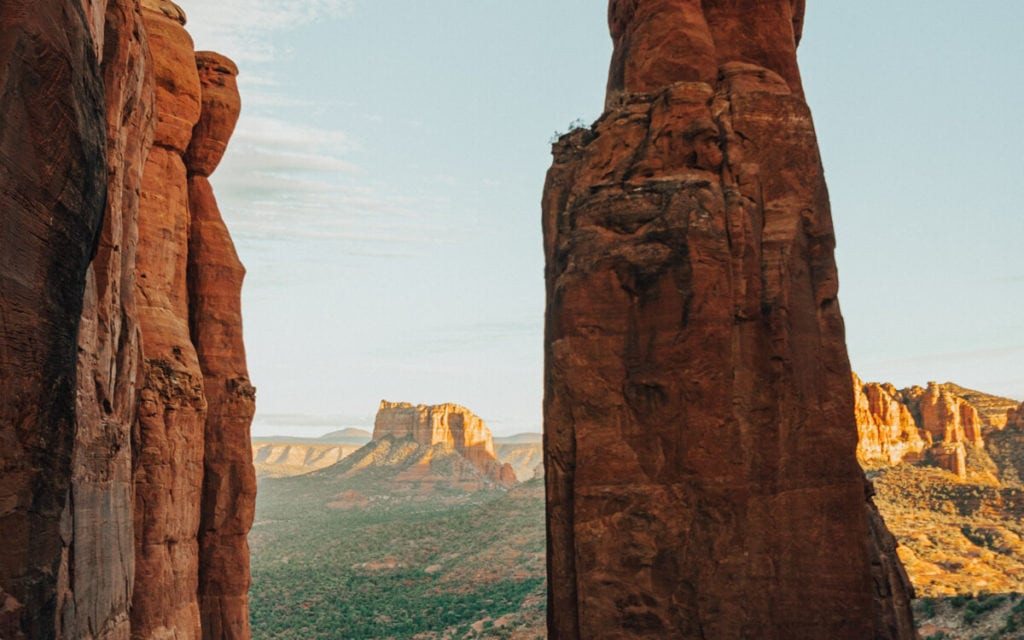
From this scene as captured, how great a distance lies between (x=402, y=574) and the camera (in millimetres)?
76500

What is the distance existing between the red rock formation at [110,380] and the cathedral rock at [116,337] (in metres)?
0.05

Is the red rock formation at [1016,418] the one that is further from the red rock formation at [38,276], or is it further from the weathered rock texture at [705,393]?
the red rock formation at [38,276]

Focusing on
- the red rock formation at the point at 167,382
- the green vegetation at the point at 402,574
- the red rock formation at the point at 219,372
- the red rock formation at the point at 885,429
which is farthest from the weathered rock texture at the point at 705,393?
the red rock formation at the point at 885,429

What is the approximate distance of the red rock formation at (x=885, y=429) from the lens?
314ft

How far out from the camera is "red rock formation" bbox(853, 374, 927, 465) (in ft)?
314

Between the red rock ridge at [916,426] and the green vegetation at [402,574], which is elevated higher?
the red rock ridge at [916,426]

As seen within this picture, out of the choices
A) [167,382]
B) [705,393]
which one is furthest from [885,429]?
[167,382]

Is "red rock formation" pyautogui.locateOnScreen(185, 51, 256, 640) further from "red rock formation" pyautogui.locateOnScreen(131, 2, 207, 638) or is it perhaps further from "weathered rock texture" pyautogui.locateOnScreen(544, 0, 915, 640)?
"weathered rock texture" pyautogui.locateOnScreen(544, 0, 915, 640)

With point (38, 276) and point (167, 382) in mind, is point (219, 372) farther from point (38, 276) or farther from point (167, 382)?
point (38, 276)

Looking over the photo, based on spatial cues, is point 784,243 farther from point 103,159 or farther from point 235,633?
point 235,633

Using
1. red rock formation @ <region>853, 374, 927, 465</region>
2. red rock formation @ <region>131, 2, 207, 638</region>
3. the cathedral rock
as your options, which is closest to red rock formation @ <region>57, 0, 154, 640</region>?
the cathedral rock

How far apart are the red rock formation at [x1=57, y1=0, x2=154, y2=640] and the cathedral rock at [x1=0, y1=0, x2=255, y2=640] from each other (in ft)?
0.17

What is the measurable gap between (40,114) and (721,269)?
47.2 feet

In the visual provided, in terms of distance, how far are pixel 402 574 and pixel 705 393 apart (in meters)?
60.8
